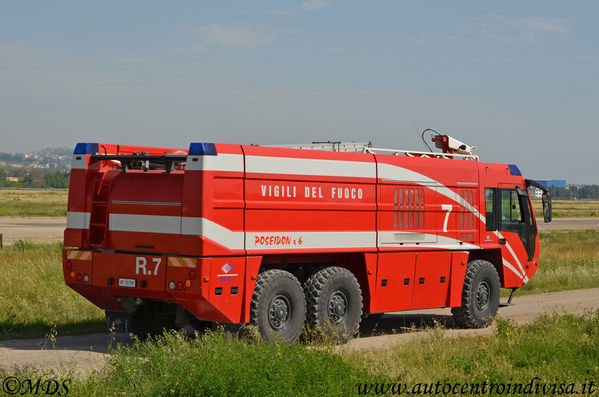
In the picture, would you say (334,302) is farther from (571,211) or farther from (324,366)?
(571,211)

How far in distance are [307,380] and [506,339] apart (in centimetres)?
493

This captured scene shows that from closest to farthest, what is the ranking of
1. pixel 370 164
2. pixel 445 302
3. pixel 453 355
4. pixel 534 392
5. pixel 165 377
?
1. pixel 165 377
2. pixel 534 392
3. pixel 453 355
4. pixel 370 164
5. pixel 445 302

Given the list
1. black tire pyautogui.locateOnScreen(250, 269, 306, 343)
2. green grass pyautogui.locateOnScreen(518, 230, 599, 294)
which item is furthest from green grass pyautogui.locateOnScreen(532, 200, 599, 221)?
black tire pyautogui.locateOnScreen(250, 269, 306, 343)

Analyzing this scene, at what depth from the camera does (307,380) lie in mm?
7961

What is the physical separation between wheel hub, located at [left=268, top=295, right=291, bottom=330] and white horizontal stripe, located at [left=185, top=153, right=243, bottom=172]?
1.91m

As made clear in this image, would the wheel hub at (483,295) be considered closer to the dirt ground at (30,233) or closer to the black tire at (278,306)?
the black tire at (278,306)

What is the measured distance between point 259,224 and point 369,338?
3354 millimetres

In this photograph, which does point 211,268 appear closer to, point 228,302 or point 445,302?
point 228,302

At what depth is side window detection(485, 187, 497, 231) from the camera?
15688mm

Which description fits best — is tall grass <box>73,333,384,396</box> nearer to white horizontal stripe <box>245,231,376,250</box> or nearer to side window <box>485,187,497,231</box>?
white horizontal stripe <box>245,231,376,250</box>

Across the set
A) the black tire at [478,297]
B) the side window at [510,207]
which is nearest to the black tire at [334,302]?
the black tire at [478,297]

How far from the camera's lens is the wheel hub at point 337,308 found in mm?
12727

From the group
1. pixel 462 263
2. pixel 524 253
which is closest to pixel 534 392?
pixel 462 263

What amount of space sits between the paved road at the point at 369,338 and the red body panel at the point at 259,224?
0.61 metres
